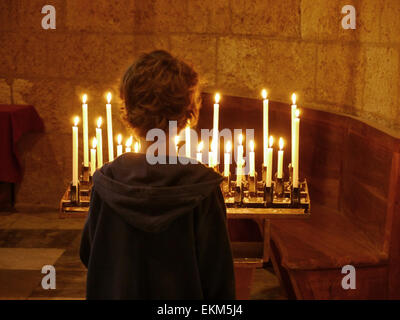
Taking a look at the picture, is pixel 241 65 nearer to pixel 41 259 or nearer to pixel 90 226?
pixel 41 259

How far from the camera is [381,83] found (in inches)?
151

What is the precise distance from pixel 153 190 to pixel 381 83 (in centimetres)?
269

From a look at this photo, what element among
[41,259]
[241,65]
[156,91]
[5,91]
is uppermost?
[241,65]

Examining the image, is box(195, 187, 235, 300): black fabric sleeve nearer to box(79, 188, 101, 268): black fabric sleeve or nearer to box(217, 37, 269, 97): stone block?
box(79, 188, 101, 268): black fabric sleeve

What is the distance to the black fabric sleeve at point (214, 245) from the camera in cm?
159

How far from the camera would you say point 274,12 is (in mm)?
4738

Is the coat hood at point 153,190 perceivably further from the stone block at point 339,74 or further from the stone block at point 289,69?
the stone block at point 289,69

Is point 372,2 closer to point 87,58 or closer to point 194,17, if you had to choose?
point 194,17

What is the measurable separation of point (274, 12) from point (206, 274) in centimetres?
352

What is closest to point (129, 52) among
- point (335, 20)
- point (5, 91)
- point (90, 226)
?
point (5, 91)

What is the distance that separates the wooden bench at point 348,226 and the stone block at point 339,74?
0.65 meters

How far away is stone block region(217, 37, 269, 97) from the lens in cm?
482

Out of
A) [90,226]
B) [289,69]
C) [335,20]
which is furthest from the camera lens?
[289,69]
